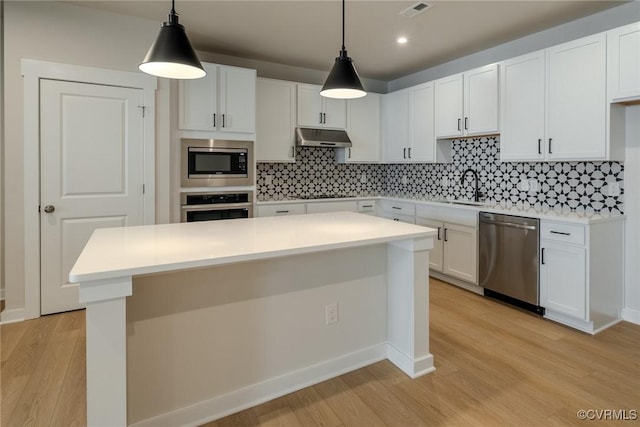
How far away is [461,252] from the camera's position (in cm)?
388

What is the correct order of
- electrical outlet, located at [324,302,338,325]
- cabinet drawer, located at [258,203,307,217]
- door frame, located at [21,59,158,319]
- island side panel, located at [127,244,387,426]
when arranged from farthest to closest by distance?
1. cabinet drawer, located at [258,203,307,217]
2. door frame, located at [21,59,158,319]
3. electrical outlet, located at [324,302,338,325]
4. island side panel, located at [127,244,387,426]

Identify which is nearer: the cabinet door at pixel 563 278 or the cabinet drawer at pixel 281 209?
the cabinet door at pixel 563 278

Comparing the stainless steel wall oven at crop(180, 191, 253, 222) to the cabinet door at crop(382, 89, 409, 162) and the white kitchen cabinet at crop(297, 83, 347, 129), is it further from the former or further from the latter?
the cabinet door at crop(382, 89, 409, 162)

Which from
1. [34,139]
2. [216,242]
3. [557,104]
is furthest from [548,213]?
[34,139]

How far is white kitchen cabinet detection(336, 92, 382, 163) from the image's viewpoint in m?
4.97

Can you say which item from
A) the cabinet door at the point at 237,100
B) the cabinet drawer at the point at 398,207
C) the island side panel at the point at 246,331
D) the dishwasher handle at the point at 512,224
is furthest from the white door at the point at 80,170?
the dishwasher handle at the point at 512,224

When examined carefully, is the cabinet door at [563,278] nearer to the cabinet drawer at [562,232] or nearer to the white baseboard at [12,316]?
the cabinet drawer at [562,232]

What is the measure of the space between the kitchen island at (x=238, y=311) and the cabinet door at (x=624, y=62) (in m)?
2.00

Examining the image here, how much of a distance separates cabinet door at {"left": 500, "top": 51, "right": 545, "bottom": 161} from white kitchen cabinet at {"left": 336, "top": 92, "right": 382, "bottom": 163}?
188 cm

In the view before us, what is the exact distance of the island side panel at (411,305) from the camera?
224 cm

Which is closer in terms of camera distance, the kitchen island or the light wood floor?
the kitchen island

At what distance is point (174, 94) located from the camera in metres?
3.56

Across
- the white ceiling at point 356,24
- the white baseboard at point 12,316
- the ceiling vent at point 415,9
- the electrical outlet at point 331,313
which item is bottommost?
the white baseboard at point 12,316

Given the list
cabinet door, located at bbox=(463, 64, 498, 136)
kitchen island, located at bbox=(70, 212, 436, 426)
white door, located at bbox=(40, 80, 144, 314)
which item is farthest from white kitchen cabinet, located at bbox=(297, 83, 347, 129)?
kitchen island, located at bbox=(70, 212, 436, 426)
